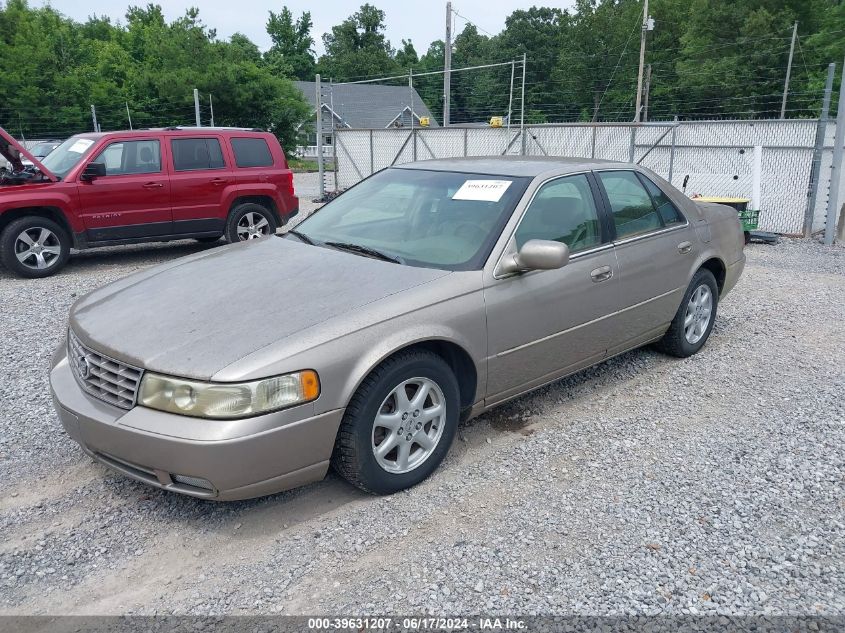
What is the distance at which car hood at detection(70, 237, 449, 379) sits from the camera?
2.95 meters

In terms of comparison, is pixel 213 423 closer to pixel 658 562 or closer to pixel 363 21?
pixel 658 562

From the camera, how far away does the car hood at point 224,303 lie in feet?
9.68

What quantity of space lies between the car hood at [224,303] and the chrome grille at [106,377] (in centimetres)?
5

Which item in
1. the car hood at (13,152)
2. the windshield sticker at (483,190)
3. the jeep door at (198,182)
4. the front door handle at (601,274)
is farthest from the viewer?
the jeep door at (198,182)

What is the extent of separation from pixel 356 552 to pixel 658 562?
1.28 meters

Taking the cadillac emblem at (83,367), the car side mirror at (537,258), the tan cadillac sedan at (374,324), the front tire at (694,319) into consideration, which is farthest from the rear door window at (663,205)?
the cadillac emblem at (83,367)

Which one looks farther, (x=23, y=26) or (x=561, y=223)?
(x=23, y=26)

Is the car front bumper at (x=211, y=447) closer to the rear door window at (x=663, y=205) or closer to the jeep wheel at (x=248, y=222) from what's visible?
the rear door window at (x=663, y=205)

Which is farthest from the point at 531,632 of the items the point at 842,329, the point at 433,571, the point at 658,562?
the point at 842,329

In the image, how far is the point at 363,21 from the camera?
287ft

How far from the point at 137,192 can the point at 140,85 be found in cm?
2841

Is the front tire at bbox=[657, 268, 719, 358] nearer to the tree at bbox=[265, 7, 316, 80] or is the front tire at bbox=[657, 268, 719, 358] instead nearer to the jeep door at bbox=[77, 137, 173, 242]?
the jeep door at bbox=[77, 137, 173, 242]

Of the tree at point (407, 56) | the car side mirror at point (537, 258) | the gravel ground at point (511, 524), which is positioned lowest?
the gravel ground at point (511, 524)

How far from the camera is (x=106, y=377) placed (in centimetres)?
307
